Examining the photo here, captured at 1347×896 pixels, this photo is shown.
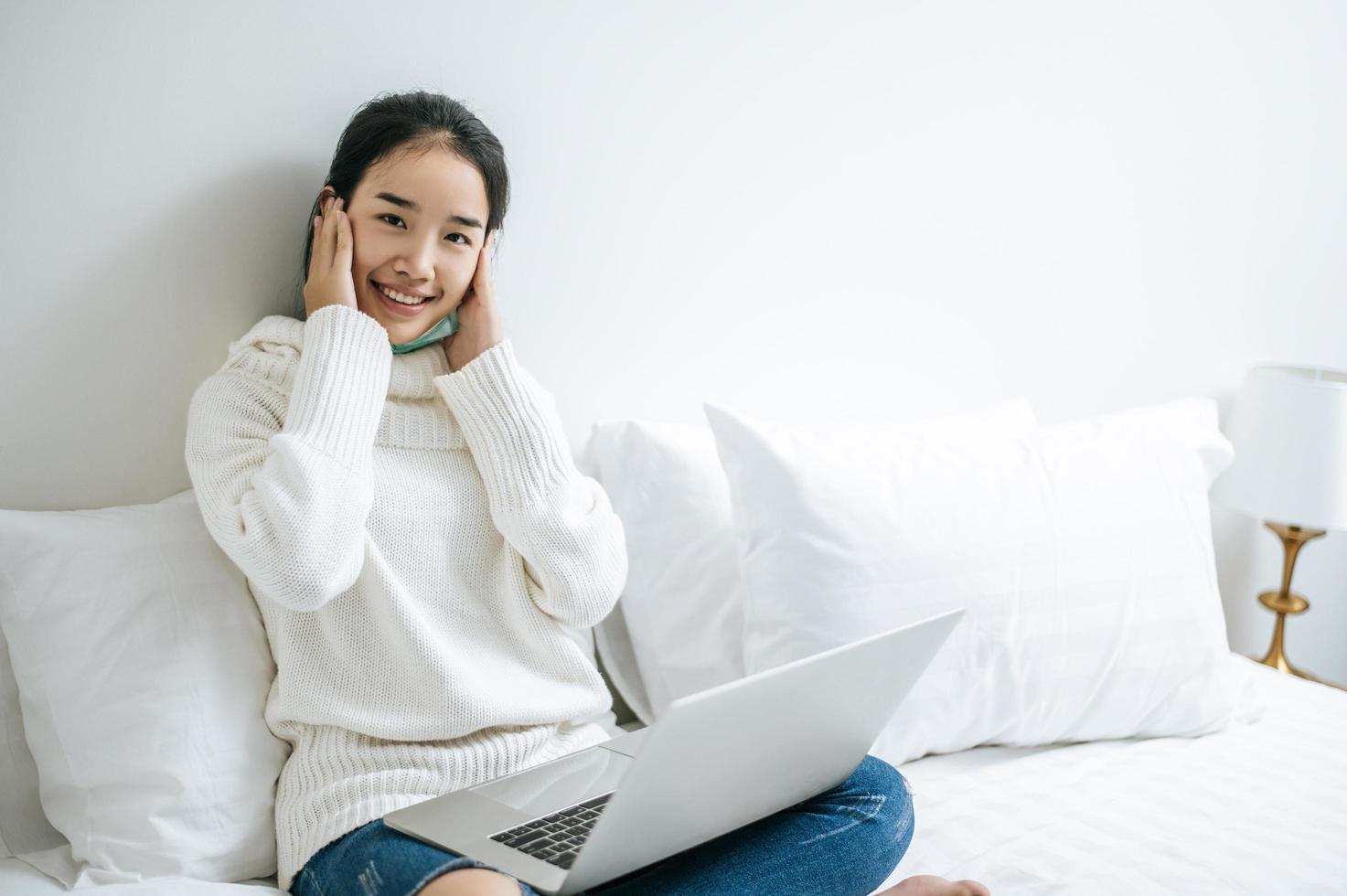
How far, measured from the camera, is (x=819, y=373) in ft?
5.75

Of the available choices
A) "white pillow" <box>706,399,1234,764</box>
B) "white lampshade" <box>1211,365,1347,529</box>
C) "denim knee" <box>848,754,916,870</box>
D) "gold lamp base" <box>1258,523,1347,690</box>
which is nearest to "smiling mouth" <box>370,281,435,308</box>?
"white pillow" <box>706,399,1234,764</box>

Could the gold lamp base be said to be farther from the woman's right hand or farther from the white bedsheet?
the woman's right hand

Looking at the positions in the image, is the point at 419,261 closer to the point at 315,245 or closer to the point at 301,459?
the point at 315,245

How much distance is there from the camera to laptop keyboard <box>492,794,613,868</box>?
3.30 feet

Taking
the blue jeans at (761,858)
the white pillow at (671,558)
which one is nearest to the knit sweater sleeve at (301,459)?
the blue jeans at (761,858)

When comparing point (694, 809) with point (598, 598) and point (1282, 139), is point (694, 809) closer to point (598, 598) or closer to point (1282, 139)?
point (598, 598)

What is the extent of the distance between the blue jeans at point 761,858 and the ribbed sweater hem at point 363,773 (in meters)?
0.02

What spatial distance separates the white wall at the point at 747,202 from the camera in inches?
46.9

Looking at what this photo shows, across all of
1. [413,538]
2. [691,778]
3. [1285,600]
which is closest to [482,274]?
[413,538]

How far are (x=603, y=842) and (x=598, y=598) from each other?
0.41m

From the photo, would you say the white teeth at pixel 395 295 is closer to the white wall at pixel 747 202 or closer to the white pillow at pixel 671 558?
the white wall at pixel 747 202

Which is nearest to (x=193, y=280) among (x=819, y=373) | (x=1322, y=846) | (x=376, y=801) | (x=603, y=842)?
(x=376, y=801)

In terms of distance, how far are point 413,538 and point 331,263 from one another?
11.6 inches

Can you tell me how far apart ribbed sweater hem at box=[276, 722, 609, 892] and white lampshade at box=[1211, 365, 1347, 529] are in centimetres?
143
